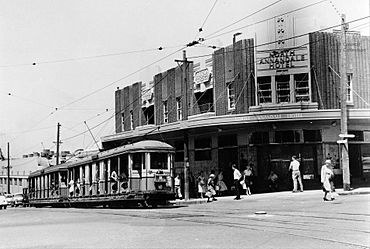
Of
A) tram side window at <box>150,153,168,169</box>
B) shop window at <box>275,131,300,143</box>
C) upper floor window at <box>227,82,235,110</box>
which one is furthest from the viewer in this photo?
upper floor window at <box>227,82,235,110</box>

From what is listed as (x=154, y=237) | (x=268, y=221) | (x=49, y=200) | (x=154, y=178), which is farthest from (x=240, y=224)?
(x=49, y=200)

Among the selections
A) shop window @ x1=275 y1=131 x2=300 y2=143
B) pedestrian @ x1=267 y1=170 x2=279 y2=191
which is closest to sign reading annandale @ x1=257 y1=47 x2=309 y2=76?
shop window @ x1=275 y1=131 x2=300 y2=143

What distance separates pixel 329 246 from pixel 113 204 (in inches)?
686

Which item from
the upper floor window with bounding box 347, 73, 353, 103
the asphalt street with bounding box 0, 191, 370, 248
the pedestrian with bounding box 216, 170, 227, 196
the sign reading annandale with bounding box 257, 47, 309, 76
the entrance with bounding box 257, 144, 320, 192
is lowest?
the asphalt street with bounding box 0, 191, 370, 248

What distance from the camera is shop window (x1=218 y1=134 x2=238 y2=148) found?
95.2 feet

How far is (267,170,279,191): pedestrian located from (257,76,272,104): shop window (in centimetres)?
372

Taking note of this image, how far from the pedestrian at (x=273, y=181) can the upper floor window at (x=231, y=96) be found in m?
4.19

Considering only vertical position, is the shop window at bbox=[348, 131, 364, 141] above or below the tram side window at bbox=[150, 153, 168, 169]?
above

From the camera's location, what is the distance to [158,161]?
909 inches

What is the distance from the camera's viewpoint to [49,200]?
114 ft

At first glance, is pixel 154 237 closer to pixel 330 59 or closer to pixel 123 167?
pixel 123 167

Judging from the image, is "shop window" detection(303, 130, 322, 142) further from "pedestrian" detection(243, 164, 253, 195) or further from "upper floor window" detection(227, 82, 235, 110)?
"upper floor window" detection(227, 82, 235, 110)

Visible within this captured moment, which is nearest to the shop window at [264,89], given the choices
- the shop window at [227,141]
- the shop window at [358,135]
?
the shop window at [227,141]

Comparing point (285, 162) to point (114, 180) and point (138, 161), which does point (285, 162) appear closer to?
point (138, 161)
